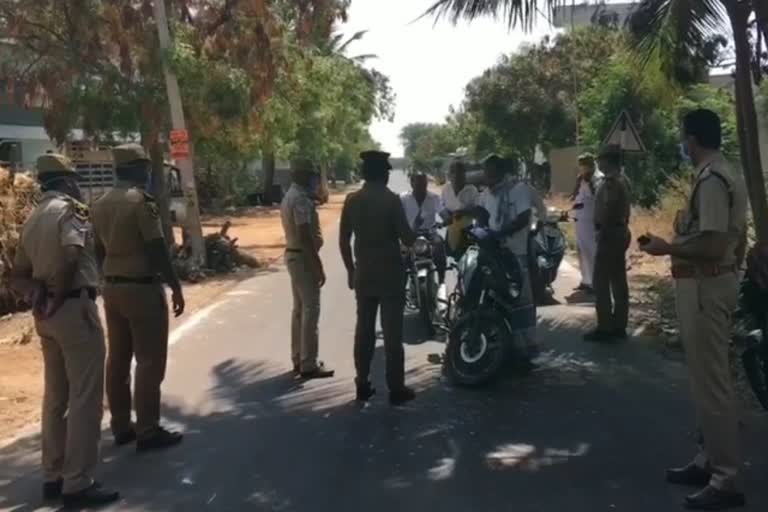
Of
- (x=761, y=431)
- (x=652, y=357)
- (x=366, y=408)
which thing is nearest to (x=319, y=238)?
(x=366, y=408)

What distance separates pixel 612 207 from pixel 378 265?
3.21 m

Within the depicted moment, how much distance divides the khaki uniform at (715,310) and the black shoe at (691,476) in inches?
9.4

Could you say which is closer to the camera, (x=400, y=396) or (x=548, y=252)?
(x=400, y=396)

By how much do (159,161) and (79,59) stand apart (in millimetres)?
2450

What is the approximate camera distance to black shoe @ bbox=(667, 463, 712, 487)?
5.29 m

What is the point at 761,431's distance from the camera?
628cm

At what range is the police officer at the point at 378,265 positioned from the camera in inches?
289

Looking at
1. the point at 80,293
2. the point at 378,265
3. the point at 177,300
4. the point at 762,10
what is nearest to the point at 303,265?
the point at 378,265

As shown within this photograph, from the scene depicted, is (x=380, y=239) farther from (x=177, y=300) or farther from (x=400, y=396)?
(x=177, y=300)

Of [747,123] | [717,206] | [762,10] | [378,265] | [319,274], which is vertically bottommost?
[319,274]

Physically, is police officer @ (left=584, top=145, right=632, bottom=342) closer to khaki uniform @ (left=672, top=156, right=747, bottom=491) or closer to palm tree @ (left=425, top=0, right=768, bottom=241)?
palm tree @ (left=425, top=0, right=768, bottom=241)

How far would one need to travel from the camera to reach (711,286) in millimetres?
4961

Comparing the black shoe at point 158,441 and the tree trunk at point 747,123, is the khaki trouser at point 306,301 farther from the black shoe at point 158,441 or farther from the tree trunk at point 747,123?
the tree trunk at point 747,123

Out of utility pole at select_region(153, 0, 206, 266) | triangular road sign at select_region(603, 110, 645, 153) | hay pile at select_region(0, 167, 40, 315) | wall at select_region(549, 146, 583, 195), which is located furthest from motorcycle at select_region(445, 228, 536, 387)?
wall at select_region(549, 146, 583, 195)
